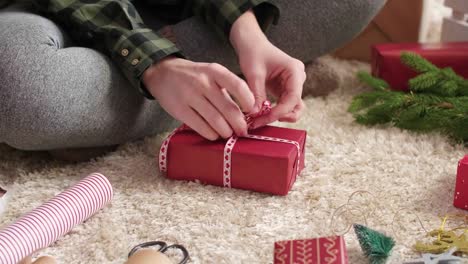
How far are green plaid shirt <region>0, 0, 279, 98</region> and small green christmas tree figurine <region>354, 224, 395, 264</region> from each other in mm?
374

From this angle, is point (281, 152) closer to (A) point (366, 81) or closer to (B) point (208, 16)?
(B) point (208, 16)

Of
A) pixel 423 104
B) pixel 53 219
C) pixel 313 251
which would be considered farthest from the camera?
pixel 423 104

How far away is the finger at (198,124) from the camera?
→ 0.84m

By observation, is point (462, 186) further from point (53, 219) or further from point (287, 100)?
point (53, 219)

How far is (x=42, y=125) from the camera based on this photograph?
85 centimetres

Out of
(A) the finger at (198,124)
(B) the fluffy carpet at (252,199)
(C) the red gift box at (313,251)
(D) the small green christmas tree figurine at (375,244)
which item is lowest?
(B) the fluffy carpet at (252,199)

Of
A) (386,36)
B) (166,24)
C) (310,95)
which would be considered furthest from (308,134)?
(386,36)

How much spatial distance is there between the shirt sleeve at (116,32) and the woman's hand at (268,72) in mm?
100

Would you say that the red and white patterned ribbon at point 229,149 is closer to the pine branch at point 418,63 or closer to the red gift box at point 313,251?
the red gift box at point 313,251

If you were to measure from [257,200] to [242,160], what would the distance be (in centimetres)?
5

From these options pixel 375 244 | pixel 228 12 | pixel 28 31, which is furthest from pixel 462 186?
pixel 28 31

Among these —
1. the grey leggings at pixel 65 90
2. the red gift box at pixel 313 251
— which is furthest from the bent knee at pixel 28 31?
the red gift box at pixel 313 251

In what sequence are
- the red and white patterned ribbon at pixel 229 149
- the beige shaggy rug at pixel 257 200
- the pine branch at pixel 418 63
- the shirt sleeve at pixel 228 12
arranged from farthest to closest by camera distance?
the pine branch at pixel 418 63
the shirt sleeve at pixel 228 12
the red and white patterned ribbon at pixel 229 149
the beige shaggy rug at pixel 257 200

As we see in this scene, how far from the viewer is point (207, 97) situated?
0.85 meters
